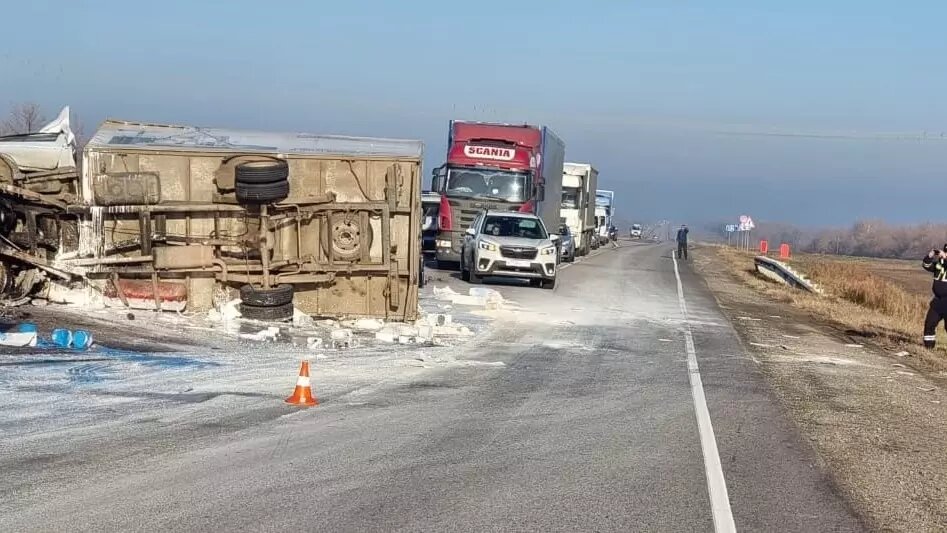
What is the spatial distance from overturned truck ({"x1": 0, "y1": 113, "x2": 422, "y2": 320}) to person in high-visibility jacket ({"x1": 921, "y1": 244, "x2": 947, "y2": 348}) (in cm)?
817

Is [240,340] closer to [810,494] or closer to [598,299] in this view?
[810,494]

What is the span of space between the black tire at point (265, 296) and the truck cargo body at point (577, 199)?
3098cm

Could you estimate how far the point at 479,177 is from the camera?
29.5 meters

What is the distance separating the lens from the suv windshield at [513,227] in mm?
25859

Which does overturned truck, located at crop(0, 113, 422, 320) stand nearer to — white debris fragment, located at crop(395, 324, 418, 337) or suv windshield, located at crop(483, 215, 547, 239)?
white debris fragment, located at crop(395, 324, 418, 337)

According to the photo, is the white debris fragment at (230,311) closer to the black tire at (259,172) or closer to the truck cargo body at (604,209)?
the black tire at (259,172)

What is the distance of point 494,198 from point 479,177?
73 cm

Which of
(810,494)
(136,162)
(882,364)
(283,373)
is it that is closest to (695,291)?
(882,364)

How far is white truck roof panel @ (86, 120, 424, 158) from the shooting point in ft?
49.9

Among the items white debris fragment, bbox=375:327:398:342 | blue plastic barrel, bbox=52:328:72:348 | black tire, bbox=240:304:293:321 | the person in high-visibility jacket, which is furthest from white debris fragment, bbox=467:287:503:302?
blue plastic barrel, bbox=52:328:72:348

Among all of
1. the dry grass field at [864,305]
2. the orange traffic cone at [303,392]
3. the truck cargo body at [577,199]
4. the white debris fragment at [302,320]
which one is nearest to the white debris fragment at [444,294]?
the white debris fragment at [302,320]

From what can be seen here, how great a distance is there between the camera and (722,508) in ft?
21.1

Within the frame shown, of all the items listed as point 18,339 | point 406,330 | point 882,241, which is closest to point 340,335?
point 406,330

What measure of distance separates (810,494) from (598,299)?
16.6m
